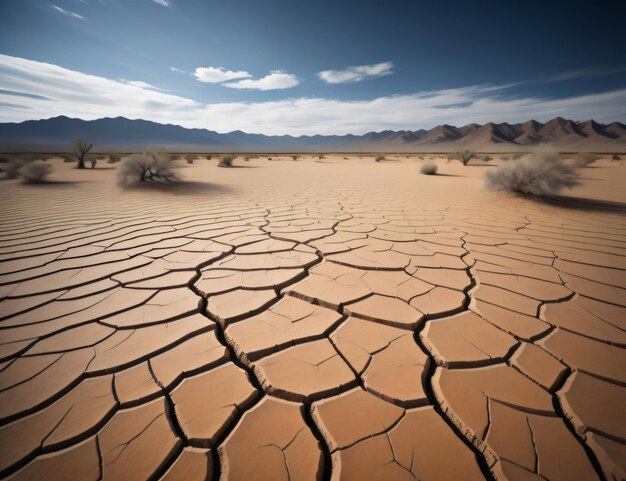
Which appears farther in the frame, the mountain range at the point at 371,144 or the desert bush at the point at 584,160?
the mountain range at the point at 371,144

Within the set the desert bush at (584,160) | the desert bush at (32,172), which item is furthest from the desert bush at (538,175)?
the desert bush at (32,172)

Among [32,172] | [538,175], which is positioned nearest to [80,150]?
[32,172]

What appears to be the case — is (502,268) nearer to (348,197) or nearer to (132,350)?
(132,350)

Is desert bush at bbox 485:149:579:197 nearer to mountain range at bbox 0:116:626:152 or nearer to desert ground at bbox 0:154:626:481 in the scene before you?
desert ground at bbox 0:154:626:481

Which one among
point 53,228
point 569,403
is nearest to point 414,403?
point 569,403

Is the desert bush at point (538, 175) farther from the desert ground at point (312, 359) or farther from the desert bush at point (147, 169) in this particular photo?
the desert bush at point (147, 169)

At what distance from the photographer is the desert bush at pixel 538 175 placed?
15.3 feet

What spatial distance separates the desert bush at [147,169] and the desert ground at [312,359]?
4.31m

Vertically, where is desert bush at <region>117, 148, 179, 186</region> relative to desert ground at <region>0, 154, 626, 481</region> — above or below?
above

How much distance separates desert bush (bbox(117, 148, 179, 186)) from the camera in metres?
6.55

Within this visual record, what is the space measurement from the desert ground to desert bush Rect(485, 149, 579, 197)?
7.29 feet

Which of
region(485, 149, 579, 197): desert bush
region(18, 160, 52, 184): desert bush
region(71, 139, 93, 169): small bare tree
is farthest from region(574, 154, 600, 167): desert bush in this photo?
region(71, 139, 93, 169): small bare tree

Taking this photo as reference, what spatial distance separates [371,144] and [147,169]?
381 ft

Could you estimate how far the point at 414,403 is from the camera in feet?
3.48
